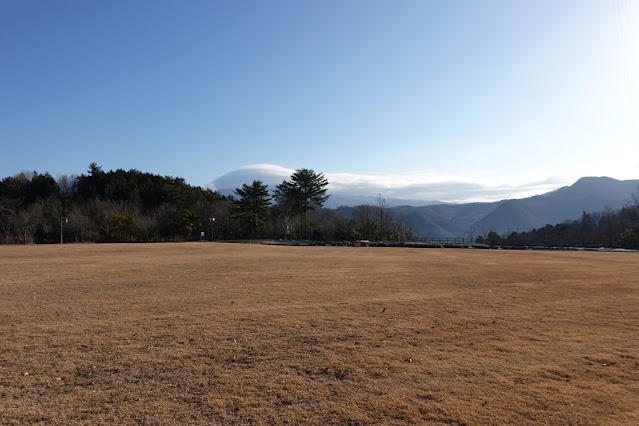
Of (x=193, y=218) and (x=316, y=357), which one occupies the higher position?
(x=193, y=218)

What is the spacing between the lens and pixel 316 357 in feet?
19.3

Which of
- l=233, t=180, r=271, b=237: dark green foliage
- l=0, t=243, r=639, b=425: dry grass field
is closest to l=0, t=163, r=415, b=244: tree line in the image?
l=233, t=180, r=271, b=237: dark green foliage

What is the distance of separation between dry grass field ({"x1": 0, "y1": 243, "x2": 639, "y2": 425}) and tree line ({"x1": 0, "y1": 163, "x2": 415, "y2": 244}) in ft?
143

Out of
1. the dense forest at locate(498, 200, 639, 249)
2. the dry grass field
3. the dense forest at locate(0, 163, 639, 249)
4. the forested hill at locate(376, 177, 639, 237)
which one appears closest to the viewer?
the dry grass field

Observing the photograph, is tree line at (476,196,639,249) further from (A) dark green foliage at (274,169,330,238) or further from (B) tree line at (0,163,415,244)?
(A) dark green foliage at (274,169,330,238)

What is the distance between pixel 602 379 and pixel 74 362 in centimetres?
770

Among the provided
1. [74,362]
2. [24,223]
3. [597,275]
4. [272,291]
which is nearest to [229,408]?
[74,362]

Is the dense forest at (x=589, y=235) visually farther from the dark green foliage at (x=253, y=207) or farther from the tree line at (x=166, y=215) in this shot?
the dark green foliage at (x=253, y=207)

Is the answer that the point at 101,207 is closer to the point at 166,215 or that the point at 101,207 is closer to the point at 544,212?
the point at 166,215

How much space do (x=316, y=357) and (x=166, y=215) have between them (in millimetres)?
62247

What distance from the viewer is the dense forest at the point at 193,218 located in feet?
182

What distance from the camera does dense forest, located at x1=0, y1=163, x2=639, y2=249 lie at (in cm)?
5544

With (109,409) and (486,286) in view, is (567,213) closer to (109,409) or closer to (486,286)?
(486,286)

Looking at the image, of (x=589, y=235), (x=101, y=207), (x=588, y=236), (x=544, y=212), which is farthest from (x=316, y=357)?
(x=544, y=212)
